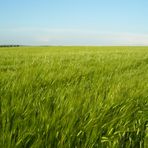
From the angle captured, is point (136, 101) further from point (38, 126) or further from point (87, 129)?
point (38, 126)

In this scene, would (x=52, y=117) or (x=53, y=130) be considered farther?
(x=52, y=117)

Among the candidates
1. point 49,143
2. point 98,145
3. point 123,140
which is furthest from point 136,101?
point 49,143

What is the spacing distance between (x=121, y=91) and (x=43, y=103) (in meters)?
0.70

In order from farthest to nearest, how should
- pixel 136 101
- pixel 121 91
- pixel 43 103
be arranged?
pixel 121 91
pixel 136 101
pixel 43 103

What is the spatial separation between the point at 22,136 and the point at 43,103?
0.54 m

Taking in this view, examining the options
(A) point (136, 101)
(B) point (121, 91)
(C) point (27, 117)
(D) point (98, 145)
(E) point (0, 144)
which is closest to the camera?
(E) point (0, 144)

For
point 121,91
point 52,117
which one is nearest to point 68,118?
point 52,117

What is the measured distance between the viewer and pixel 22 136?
4.43 feet

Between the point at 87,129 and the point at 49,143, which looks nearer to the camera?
the point at 49,143

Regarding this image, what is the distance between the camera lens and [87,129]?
4.97ft

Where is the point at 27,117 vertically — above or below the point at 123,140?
above

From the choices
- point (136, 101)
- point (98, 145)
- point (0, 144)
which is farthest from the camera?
point (136, 101)

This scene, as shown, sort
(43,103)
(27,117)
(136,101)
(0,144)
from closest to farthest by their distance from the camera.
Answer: (0,144) < (27,117) < (43,103) < (136,101)

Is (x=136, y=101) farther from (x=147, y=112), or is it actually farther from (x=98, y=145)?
(x=98, y=145)
